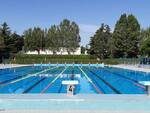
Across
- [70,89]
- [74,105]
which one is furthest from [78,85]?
[74,105]

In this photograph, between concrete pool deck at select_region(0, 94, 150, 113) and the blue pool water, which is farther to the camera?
the blue pool water

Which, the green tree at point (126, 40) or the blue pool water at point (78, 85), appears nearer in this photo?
the blue pool water at point (78, 85)

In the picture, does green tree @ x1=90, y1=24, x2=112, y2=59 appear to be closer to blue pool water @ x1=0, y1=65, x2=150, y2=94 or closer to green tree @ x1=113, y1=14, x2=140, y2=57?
green tree @ x1=113, y1=14, x2=140, y2=57

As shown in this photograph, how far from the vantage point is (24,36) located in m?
64.7

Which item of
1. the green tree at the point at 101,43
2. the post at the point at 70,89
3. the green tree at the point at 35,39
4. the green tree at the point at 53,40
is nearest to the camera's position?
the post at the point at 70,89

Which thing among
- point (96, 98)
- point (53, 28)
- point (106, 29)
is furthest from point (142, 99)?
point (53, 28)

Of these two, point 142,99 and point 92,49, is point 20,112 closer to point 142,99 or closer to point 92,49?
point 142,99

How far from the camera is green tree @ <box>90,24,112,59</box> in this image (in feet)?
172

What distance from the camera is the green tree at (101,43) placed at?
5231 cm

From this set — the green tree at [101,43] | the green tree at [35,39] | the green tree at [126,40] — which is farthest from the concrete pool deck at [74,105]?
the green tree at [35,39]

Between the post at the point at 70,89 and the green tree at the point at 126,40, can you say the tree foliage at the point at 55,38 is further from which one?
the post at the point at 70,89

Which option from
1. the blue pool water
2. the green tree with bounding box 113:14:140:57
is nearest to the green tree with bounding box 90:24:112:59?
the green tree with bounding box 113:14:140:57

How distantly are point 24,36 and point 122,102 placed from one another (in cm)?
5908

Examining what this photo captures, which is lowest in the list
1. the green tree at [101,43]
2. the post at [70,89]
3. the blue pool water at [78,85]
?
the blue pool water at [78,85]
